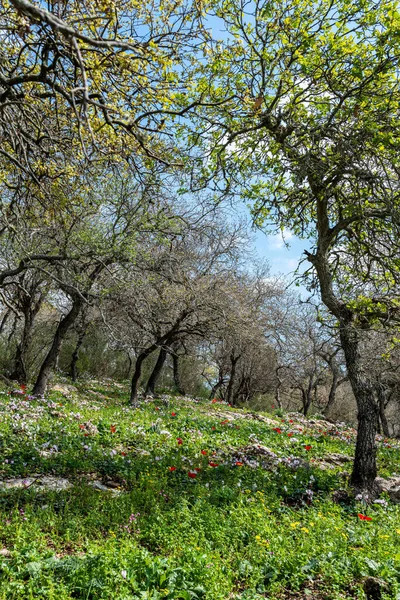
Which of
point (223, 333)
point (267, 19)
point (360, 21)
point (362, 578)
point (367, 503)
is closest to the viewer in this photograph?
point (362, 578)

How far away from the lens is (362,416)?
26.5 ft

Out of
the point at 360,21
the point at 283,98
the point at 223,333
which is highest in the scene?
the point at 360,21

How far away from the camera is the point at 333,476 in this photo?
A: 800cm

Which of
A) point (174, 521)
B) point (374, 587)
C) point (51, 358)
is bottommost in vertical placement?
point (174, 521)

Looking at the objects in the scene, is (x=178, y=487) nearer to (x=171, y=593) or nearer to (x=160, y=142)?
(x=171, y=593)

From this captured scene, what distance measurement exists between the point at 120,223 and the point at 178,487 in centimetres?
741

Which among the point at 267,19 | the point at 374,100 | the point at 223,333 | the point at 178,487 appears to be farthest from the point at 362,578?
the point at 223,333

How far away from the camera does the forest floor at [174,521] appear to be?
3643 mm

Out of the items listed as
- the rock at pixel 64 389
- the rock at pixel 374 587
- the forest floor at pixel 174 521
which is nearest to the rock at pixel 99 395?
the rock at pixel 64 389

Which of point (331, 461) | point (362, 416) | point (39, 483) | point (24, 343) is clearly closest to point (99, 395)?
point (24, 343)

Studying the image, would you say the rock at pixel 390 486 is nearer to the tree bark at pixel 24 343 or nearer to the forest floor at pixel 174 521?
the forest floor at pixel 174 521

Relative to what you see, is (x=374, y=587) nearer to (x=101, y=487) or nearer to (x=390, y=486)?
(x=101, y=487)

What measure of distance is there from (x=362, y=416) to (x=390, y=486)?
1.50 metres

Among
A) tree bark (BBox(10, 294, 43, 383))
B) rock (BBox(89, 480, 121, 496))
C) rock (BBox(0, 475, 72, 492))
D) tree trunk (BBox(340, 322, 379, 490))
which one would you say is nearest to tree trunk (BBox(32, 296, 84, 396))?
tree bark (BBox(10, 294, 43, 383))
